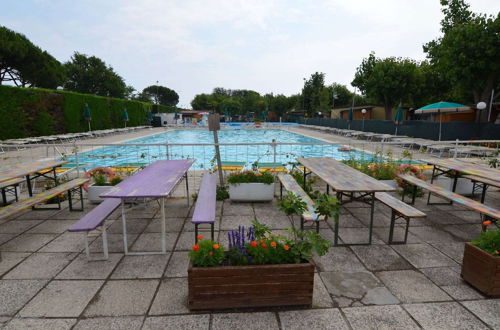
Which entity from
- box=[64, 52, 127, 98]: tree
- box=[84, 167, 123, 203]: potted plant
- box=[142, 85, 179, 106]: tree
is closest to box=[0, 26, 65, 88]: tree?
box=[64, 52, 127, 98]: tree

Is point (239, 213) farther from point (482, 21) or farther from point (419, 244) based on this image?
point (482, 21)

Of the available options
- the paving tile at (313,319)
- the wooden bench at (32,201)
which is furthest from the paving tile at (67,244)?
the paving tile at (313,319)

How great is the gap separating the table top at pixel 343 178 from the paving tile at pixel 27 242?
13.8ft

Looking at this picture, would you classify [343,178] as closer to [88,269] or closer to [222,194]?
[222,194]

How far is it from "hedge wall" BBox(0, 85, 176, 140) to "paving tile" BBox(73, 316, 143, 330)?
17.8 m

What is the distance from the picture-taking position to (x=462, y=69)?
15617 mm

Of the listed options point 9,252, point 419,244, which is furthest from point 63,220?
point 419,244

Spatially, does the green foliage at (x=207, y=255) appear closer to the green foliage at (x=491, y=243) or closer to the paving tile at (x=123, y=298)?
the paving tile at (x=123, y=298)

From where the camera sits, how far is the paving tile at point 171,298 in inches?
97.1

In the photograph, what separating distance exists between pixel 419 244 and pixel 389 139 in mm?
15130

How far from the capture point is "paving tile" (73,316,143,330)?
7.39ft

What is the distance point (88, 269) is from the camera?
3.19 metres

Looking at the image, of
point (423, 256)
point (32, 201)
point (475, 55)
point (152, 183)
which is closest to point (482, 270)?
point (423, 256)

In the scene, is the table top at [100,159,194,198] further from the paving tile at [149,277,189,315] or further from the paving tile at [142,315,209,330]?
the paving tile at [142,315,209,330]
